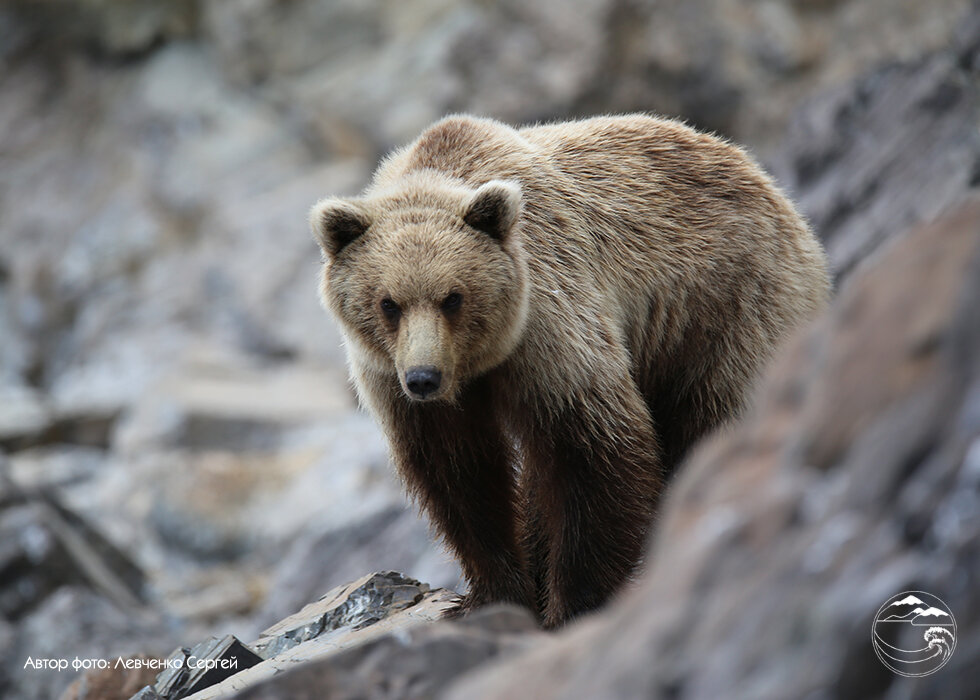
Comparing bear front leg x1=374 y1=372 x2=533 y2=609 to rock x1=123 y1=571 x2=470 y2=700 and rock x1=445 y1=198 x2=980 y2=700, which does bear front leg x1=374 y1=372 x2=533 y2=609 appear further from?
rock x1=445 y1=198 x2=980 y2=700

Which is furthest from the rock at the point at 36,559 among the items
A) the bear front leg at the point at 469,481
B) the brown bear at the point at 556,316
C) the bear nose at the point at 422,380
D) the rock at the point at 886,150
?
the rock at the point at 886,150

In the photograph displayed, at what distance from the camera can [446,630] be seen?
358 cm

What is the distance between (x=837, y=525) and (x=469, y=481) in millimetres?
3523

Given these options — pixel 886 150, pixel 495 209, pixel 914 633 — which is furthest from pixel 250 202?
pixel 914 633

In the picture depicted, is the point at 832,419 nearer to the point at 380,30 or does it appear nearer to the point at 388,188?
the point at 388,188

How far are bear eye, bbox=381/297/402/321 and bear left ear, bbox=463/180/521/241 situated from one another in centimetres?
57

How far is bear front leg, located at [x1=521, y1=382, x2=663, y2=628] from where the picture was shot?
19.0 feet

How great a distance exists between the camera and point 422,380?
5.14 meters

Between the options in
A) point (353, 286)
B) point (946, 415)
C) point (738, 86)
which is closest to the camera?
point (946, 415)

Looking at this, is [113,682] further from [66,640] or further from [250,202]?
[250,202]

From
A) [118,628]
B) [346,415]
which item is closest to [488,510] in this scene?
[118,628]

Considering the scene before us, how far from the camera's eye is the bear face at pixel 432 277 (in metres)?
5.48

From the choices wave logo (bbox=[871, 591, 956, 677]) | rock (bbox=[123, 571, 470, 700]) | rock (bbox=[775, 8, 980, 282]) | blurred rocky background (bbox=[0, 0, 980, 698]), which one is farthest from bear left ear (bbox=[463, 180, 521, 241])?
rock (bbox=[775, 8, 980, 282])

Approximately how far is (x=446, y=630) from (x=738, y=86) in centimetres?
1788
